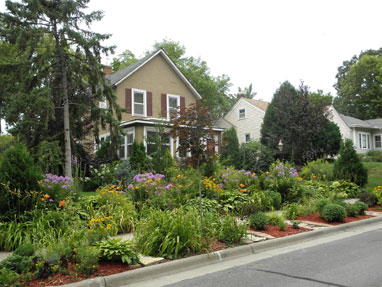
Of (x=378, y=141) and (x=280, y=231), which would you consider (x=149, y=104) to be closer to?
(x=280, y=231)

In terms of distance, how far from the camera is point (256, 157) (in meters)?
21.6

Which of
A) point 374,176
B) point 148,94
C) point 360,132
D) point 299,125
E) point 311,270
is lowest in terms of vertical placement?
point 311,270

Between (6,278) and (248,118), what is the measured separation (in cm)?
2986

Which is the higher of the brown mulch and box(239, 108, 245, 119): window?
box(239, 108, 245, 119): window

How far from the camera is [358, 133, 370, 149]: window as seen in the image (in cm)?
3522

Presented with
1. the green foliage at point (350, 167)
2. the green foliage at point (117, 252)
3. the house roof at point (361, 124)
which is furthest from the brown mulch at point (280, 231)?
the house roof at point (361, 124)

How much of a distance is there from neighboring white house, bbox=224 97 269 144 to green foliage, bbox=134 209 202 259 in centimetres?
2561

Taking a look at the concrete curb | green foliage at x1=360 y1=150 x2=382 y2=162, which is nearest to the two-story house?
green foliage at x1=360 y1=150 x2=382 y2=162

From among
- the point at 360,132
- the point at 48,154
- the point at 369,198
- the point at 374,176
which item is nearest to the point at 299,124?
the point at 374,176

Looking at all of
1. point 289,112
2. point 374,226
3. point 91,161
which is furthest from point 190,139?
point 289,112

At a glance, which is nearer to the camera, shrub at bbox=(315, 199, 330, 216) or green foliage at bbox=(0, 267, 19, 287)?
green foliage at bbox=(0, 267, 19, 287)

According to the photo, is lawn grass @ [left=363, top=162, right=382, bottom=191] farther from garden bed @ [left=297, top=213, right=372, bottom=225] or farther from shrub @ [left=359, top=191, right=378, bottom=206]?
garden bed @ [left=297, top=213, right=372, bottom=225]

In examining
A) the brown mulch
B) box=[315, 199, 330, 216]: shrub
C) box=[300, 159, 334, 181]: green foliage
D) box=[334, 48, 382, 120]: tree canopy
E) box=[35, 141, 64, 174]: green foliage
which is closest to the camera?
the brown mulch

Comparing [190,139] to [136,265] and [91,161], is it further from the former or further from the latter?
[91,161]
